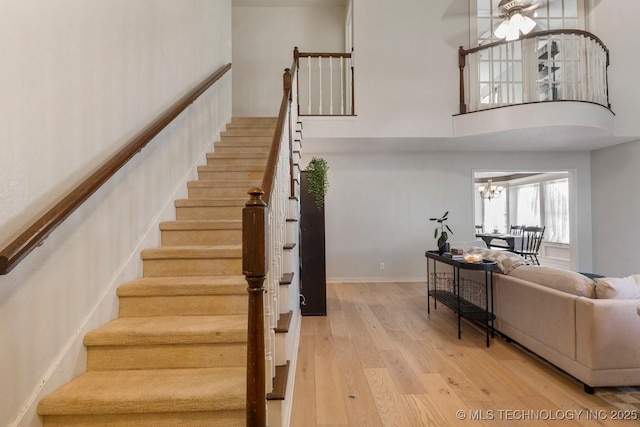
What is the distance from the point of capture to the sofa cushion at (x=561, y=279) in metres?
2.31

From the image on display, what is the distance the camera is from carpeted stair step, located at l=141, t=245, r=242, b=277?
2.29 metres

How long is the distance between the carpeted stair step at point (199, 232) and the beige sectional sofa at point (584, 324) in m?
2.50

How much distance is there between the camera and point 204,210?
2869 mm

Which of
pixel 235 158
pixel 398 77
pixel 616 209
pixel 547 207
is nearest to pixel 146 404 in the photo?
pixel 235 158

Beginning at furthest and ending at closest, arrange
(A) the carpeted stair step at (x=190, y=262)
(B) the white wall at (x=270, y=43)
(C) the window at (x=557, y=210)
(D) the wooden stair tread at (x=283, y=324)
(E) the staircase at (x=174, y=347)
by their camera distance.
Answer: (C) the window at (x=557, y=210) → (B) the white wall at (x=270, y=43) → (A) the carpeted stair step at (x=190, y=262) → (D) the wooden stair tread at (x=283, y=324) → (E) the staircase at (x=174, y=347)

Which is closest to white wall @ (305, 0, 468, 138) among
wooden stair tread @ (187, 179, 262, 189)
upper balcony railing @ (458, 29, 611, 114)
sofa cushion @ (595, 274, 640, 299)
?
upper balcony railing @ (458, 29, 611, 114)

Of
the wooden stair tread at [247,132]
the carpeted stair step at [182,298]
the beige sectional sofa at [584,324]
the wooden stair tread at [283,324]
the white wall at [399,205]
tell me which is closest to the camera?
the wooden stair tread at [283,324]

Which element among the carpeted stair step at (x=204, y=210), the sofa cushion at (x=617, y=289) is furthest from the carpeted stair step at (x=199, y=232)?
the sofa cushion at (x=617, y=289)

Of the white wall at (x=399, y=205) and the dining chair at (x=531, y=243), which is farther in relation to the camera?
the dining chair at (x=531, y=243)

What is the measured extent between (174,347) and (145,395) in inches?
12.1

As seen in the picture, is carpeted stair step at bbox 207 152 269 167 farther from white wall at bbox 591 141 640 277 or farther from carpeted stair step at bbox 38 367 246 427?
white wall at bbox 591 141 640 277

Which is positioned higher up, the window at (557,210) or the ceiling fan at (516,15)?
the ceiling fan at (516,15)

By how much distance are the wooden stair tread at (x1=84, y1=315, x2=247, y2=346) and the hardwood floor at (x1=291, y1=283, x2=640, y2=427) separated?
68 cm

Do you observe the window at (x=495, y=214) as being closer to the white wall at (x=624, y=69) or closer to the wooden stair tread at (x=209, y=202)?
the white wall at (x=624, y=69)
